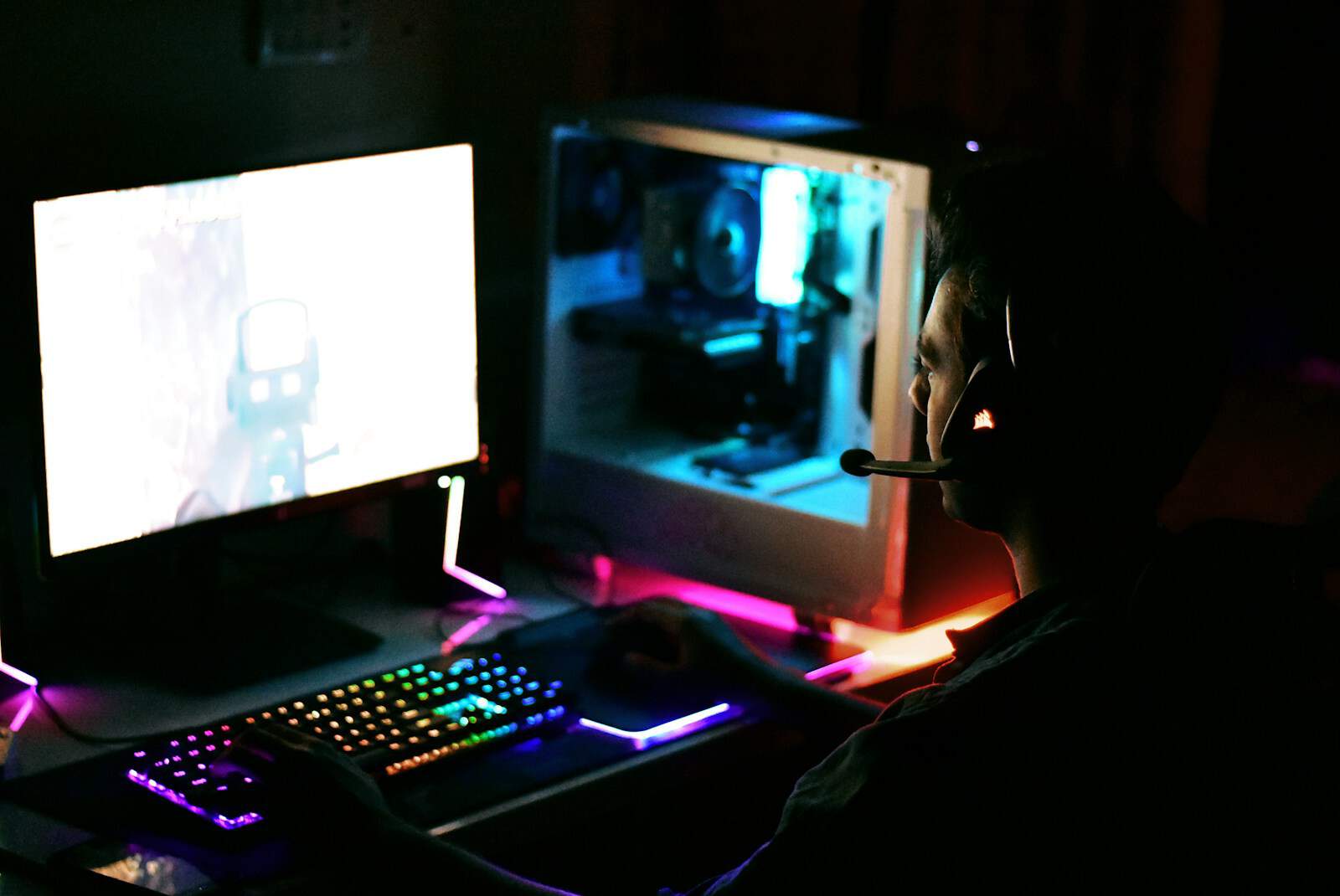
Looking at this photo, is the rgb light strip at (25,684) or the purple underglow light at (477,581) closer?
the rgb light strip at (25,684)

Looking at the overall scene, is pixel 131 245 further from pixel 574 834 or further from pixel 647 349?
pixel 574 834

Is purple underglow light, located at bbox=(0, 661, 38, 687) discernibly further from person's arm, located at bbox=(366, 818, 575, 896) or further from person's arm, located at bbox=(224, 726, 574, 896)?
person's arm, located at bbox=(366, 818, 575, 896)

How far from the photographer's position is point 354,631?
67.7 inches

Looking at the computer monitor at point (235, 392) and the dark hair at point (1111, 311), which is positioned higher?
the dark hair at point (1111, 311)

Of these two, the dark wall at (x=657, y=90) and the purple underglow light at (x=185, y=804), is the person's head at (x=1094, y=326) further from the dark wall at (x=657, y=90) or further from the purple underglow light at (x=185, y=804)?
the purple underglow light at (x=185, y=804)

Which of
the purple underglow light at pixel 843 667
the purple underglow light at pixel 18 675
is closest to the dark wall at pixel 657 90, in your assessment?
the purple underglow light at pixel 18 675

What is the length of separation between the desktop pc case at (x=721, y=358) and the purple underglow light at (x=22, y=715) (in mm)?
634

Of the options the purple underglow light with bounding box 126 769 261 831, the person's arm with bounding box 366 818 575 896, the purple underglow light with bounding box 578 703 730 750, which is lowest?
the purple underglow light with bounding box 578 703 730 750

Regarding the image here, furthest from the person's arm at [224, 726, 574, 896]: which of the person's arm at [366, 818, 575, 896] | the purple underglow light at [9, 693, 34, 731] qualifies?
the purple underglow light at [9, 693, 34, 731]

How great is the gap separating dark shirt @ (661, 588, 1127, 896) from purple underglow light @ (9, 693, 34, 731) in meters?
0.78

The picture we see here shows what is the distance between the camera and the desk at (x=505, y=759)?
1.34m

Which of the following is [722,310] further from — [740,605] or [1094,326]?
[1094,326]

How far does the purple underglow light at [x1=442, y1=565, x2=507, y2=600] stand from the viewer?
1835mm

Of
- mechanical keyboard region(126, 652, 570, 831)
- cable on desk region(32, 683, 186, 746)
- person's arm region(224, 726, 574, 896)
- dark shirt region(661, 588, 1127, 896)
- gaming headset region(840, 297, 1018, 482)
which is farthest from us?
cable on desk region(32, 683, 186, 746)
